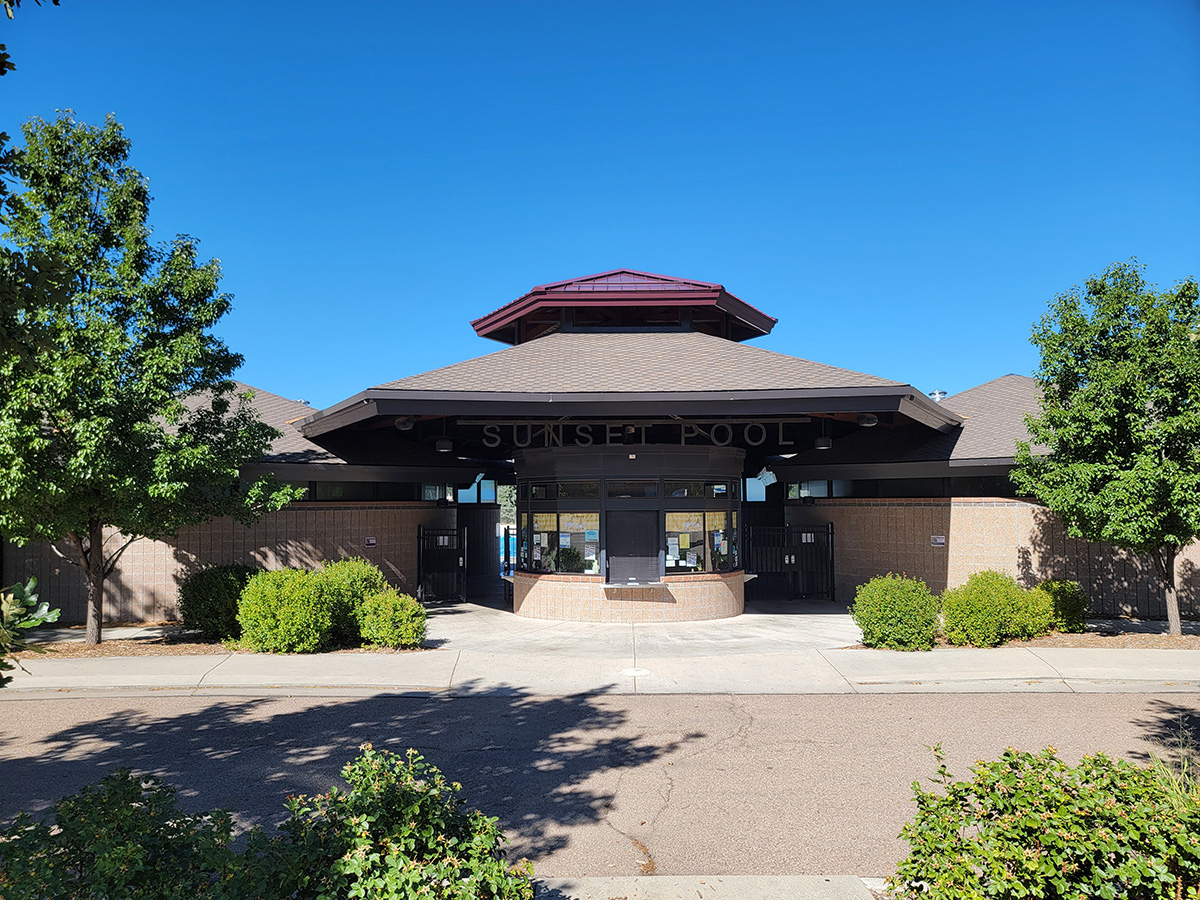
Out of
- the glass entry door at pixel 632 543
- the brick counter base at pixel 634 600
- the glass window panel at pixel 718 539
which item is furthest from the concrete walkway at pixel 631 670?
the glass window panel at pixel 718 539

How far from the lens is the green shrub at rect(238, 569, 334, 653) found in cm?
1303

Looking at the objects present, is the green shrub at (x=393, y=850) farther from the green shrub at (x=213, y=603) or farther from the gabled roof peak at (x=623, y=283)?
the gabled roof peak at (x=623, y=283)

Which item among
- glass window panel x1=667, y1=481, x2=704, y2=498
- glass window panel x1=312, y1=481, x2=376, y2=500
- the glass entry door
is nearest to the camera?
the glass entry door

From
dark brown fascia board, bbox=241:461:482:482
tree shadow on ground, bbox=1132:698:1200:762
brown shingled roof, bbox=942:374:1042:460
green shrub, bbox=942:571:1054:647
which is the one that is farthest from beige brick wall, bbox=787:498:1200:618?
dark brown fascia board, bbox=241:461:482:482

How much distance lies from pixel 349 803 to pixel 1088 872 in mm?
3960

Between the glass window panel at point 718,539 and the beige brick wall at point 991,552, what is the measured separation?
435cm

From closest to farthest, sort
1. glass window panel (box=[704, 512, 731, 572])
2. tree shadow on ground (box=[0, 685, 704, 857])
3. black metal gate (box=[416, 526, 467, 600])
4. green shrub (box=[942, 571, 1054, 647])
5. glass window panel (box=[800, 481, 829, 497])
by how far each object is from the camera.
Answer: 1. tree shadow on ground (box=[0, 685, 704, 857])
2. green shrub (box=[942, 571, 1054, 647])
3. glass window panel (box=[704, 512, 731, 572])
4. black metal gate (box=[416, 526, 467, 600])
5. glass window panel (box=[800, 481, 829, 497])

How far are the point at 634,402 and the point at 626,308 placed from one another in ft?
23.8

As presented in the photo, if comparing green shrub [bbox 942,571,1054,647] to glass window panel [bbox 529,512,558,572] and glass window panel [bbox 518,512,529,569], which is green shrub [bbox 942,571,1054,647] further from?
glass window panel [bbox 518,512,529,569]

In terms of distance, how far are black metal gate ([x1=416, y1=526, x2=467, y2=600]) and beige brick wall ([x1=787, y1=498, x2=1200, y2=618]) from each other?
36.5 ft

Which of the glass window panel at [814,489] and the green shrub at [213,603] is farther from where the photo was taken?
the glass window panel at [814,489]

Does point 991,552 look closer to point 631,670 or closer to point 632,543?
point 632,543

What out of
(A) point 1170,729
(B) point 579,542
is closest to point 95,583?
(B) point 579,542

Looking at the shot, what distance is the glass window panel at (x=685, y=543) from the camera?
704 inches
